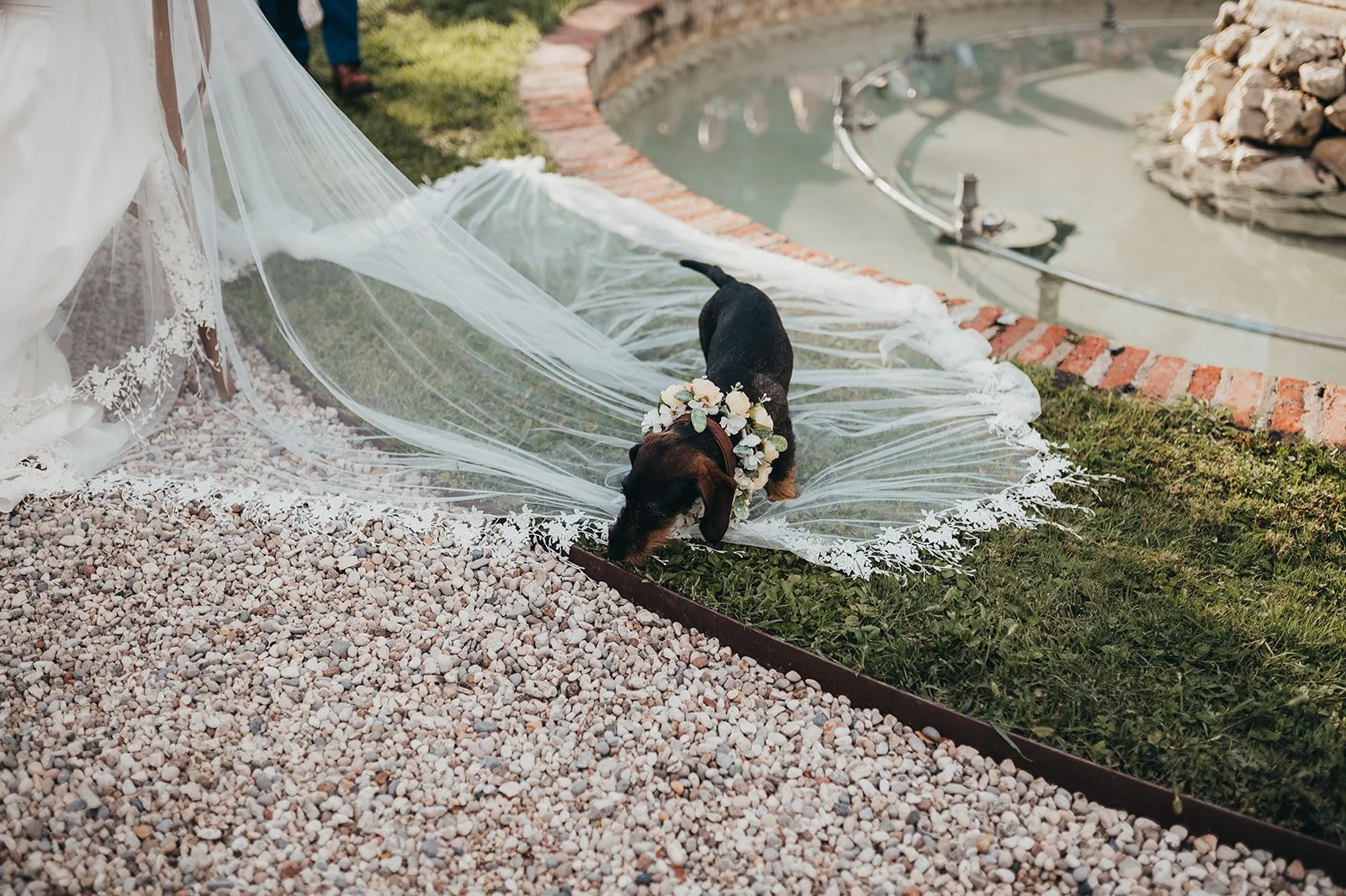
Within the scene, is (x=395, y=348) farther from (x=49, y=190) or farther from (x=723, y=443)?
(x=723, y=443)

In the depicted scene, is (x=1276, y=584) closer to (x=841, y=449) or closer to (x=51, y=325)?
(x=841, y=449)

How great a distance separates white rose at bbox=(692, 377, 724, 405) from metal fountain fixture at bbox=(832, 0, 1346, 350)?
225cm

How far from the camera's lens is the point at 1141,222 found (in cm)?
545

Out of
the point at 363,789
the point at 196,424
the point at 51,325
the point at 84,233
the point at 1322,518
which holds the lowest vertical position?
the point at 363,789

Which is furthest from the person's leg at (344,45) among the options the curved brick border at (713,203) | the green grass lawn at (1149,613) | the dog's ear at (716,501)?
the dog's ear at (716,501)

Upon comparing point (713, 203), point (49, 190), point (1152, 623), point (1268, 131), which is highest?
point (49, 190)

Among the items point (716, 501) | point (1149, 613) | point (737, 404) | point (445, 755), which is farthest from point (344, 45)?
point (1149, 613)

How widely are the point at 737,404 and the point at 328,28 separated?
13.9ft

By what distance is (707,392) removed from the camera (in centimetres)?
301

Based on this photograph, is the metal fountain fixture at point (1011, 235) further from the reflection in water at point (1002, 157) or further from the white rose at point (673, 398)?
the white rose at point (673, 398)

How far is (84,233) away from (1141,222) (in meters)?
4.72

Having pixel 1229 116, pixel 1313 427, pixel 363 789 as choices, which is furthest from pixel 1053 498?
pixel 1229 116

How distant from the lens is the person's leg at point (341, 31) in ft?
19.3

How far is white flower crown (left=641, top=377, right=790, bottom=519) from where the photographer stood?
9.88ft
